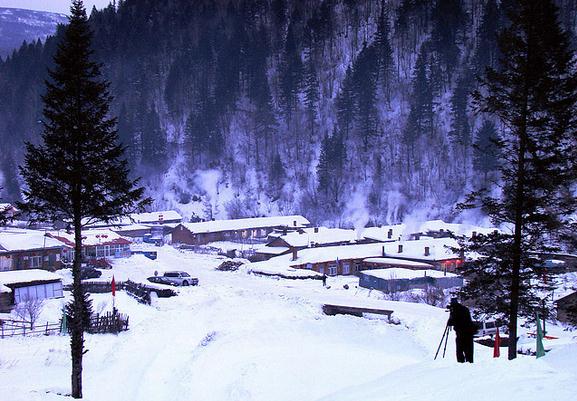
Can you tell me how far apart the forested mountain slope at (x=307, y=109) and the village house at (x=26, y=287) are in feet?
218

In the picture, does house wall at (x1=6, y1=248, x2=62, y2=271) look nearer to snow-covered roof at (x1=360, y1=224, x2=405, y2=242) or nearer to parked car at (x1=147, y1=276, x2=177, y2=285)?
parked car at (x1=147, y1=276, x2=177, y2=285)

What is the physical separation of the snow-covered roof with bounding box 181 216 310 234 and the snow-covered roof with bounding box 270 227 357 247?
1096 cm

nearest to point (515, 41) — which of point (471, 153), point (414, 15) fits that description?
point (471, 153)

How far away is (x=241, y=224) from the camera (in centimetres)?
9238

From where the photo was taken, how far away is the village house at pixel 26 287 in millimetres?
42844

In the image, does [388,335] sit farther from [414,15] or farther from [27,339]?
[414,15]

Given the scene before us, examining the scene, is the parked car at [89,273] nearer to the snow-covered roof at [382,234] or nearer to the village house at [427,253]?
the village house at [427,253]

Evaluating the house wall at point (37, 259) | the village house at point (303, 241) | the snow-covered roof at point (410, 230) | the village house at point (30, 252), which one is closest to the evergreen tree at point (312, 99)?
the snow-covered roof at point (410, 230)

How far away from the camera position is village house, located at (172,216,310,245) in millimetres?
87875

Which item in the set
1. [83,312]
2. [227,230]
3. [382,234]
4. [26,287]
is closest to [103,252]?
[26,287]

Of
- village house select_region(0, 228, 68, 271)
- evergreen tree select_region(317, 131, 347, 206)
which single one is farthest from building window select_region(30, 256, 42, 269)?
Result: evergreen tree select_region(317, 131, 347, 206)

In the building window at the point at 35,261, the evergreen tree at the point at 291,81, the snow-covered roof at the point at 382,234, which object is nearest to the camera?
the building window at the point at 35,261

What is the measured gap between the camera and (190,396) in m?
22.1

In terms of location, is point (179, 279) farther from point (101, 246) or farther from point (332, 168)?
point (332, 168)
